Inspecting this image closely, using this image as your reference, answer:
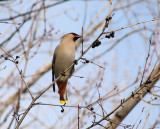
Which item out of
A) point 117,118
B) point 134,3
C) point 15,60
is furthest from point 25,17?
point 134,3

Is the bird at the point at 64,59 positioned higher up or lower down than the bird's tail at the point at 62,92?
higher up

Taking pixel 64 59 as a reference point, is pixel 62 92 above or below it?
below

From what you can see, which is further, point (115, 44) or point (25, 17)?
point (115, 44)

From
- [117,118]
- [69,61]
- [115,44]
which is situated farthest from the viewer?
[115,44]

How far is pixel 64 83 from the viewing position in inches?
175

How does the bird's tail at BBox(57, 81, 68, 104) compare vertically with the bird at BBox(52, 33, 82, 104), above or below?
below

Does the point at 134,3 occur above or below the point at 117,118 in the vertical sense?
above

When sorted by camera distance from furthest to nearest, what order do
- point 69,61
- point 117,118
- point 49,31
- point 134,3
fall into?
point 134,3 → point 49,31 → point 69,61 → point 117,118

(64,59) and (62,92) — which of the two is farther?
(62,92)

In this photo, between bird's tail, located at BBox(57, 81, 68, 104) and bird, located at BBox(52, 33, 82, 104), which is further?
bird's tail, located at BBox(57, 81, 68, 104)

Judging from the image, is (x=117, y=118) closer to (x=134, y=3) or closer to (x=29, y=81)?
(x=29, y=81)

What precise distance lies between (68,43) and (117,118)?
5.18 ft

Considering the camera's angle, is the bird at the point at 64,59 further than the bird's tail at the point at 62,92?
No

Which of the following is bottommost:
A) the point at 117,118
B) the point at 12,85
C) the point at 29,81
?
the point at 117,118
